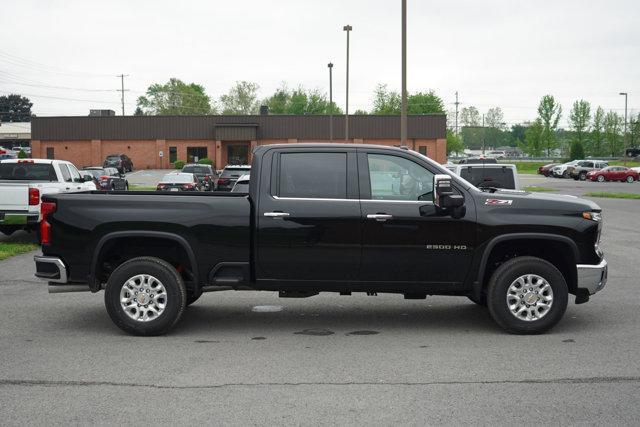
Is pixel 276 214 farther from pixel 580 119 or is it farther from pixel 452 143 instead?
pixel 452 143

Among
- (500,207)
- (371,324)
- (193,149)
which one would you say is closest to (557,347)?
(500,207)

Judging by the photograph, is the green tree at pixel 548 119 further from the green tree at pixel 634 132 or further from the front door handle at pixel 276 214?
the front door handle at pixel 276 214

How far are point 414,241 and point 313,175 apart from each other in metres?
1.26

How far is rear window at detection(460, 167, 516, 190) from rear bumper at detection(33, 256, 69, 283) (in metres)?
11.3

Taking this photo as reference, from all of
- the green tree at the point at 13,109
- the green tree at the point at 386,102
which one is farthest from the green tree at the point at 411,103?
the green tree at the point at 13,109

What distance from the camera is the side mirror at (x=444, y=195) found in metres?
7.31

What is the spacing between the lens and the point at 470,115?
194 meters

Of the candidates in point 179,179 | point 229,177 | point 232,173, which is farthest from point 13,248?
point 179,179

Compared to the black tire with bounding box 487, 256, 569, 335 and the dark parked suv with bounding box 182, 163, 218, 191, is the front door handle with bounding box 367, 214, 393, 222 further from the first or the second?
the dark parked suv with bounding box 182, 163, 218, 191

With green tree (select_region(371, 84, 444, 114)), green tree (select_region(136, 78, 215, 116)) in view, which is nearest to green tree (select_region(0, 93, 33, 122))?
green tree (select_region(136, 78, 215, 116))

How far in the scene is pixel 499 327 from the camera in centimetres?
816

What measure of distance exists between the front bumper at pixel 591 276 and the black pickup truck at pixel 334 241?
0.04 ft

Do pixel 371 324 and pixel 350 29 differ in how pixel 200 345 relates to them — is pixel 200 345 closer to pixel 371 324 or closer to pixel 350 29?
pixel 371 324

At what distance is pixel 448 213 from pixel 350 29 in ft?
114
